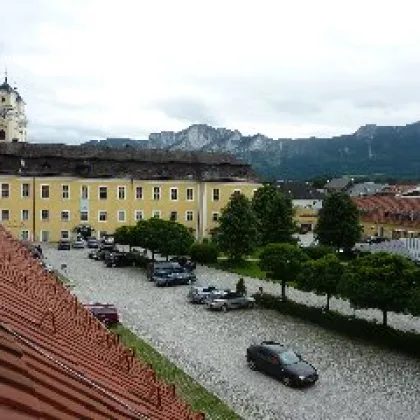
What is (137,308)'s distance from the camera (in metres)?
34.2

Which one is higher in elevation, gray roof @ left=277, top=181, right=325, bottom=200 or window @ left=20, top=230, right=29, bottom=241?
gray roof @ left=277, top=181, right=325, bottom=200

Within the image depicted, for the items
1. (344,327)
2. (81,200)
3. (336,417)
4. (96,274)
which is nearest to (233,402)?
(336,417)

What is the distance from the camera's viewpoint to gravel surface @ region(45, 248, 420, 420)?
19.8 m

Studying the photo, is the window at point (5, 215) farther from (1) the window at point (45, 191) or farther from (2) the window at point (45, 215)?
(1) the window at point (45, 191)

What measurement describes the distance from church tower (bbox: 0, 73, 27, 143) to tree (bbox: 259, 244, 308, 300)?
57.1 meters

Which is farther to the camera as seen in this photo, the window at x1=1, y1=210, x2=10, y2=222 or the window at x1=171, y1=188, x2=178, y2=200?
the window at x1=171, y1=188, x2=178, y2=200

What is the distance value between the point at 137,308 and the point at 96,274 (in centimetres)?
1173

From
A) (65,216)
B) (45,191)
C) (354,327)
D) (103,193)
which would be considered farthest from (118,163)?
(354,327)

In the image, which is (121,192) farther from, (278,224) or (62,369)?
(62,369)

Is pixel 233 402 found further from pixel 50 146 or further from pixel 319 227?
pixel 50 146

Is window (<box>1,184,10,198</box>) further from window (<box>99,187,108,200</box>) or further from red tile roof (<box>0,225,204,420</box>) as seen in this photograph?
red tile roof (<box>0,225,204,420</box>)

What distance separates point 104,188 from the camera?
62.1 m

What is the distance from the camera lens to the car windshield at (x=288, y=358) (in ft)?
72.7

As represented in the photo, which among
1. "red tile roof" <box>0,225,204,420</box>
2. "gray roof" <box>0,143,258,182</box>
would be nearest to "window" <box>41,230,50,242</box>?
"gray roof" <box>0,143,258,182</box>
